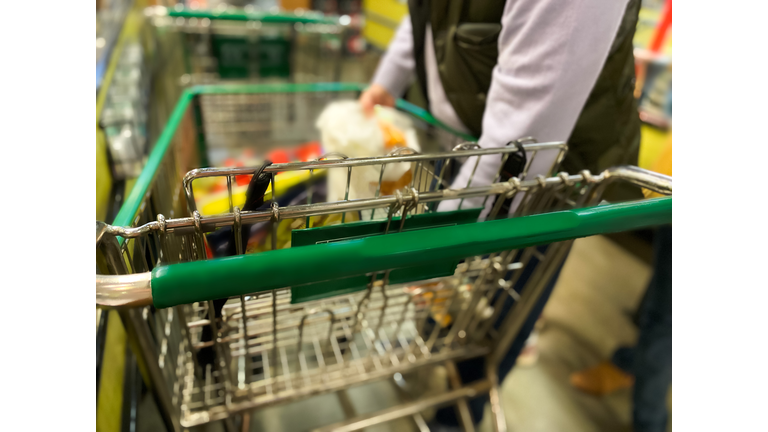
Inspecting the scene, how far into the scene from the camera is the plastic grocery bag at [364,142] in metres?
0.67

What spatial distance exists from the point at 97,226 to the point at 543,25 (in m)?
0.69

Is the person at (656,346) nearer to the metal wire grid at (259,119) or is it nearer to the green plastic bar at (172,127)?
the green plastic bar at (172,127)

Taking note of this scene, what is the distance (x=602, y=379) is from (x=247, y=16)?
2.04m

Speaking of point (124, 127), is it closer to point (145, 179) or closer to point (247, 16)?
point (145, 179)

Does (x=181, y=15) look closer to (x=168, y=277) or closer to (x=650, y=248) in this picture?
(x=168, y=277)

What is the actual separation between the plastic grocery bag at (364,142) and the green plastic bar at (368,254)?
22 centimetres

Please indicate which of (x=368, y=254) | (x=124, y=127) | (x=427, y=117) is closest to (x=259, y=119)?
(x=124, y=127)

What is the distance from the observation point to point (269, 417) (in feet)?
3.93

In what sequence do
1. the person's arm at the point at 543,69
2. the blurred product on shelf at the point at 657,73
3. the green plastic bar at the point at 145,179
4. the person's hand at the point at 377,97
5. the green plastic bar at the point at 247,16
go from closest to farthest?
1. the green plastic bar at the point at 145,179
2. the person's arm at the point at 543,69
3. the person's hand at the point at 377,97
4. the green plastic bar at the point at 247,16
5. the blurred product on shelf at the point at 657,73

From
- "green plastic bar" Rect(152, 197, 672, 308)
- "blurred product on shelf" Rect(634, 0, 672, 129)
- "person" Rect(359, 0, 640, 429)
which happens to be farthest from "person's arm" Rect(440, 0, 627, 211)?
"blurred product on shelf" Rect(634, 0, 672, 129)

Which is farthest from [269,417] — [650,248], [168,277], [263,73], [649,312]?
[650,248]

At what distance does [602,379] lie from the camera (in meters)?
1.42

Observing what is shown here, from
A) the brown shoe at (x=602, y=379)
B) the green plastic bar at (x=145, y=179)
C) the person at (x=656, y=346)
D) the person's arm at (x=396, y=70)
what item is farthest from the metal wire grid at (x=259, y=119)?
the brown shoe at (x=602, y=379)

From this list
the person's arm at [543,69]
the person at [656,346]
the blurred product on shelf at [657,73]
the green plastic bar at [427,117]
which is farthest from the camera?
the blurred product on shelf at [657,73]
